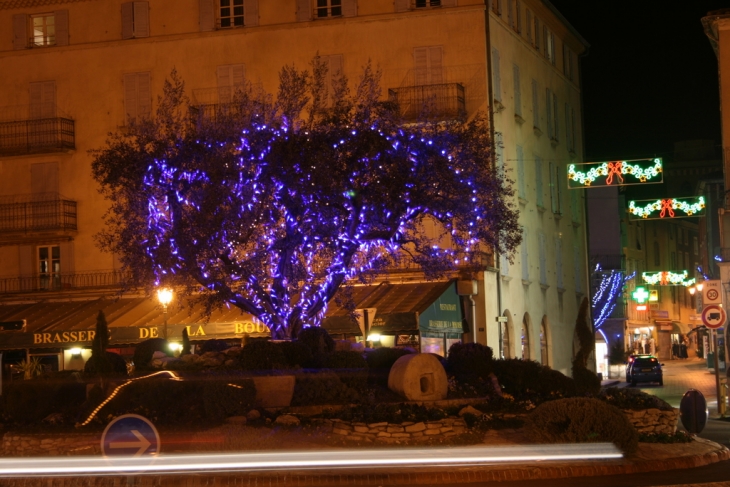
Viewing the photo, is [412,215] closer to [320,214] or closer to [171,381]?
[320,214]

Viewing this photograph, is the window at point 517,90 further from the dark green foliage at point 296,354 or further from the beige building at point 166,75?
the dark green foliage at point 296,354

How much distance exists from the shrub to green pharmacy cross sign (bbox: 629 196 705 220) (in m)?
12.6

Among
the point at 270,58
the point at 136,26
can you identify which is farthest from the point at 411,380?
the point at 136,26

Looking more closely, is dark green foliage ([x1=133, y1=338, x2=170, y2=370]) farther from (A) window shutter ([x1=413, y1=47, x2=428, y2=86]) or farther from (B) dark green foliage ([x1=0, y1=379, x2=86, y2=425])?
(A) window shutter ([x1=413, y1=47, x2=428, y2=86])

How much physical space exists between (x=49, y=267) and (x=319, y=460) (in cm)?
2744

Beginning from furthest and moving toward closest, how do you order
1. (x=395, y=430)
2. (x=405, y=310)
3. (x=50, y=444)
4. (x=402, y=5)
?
(x=402, y=5)
(x=405, y=310)
(x=50, y=444)
(x=395, y=430)

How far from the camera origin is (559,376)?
23.3m

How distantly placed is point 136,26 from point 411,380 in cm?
2535

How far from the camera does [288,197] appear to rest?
2530 centimetres

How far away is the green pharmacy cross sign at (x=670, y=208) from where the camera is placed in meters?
34.2

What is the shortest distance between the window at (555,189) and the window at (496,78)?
25.9ft

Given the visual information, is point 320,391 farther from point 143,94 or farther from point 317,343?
point 143,94

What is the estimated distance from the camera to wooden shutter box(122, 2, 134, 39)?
42656 millimetres

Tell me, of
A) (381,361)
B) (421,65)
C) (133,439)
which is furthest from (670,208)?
(133,439)
